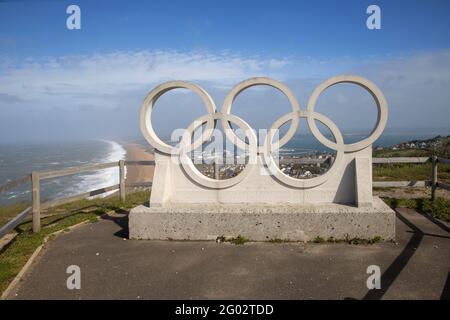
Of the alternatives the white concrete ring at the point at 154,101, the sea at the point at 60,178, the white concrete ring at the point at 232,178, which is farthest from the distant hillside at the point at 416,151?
the sea at the point at 60,178

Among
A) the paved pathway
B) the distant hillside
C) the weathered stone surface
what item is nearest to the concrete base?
the weathered stone surface

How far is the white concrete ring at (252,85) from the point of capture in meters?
6.36

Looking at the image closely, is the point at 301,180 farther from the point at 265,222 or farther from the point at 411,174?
the point at 411,174

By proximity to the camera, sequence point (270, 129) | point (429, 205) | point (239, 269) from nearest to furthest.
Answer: point (239, 269) < point (270, 129) < point (429, 205)

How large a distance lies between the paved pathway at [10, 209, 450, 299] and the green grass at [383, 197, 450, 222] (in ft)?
3.59

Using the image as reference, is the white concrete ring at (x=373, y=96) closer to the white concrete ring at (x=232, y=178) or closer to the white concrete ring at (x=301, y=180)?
the white concrete ring at (x=301, y=180)

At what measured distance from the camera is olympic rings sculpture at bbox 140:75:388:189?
20.4 ft

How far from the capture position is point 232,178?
6590 millimetres

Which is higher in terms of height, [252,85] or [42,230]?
[252,85]

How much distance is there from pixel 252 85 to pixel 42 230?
5.04 m

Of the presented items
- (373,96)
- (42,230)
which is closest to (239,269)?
(373,96)
